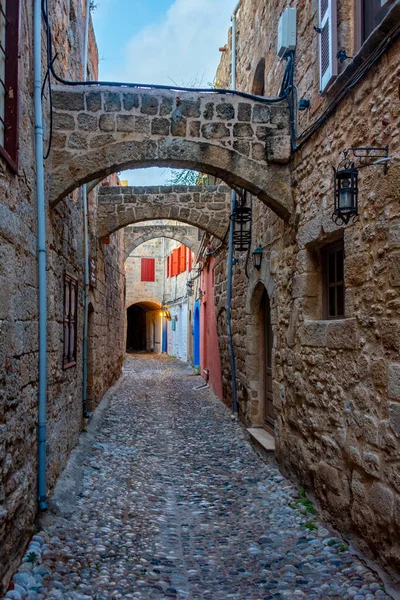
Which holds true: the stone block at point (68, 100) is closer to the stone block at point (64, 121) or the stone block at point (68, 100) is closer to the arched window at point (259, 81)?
the stone block at point (64, 121)

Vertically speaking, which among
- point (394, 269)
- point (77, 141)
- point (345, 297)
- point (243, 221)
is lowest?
point (345, 297)

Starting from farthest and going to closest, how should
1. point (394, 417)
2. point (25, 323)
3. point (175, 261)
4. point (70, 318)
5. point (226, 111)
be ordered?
point (175, 261), point (70, 318), point (226, 111), point (25, 323), point (394, 417)

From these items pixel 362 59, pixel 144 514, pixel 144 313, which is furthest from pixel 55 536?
pixel 144 313

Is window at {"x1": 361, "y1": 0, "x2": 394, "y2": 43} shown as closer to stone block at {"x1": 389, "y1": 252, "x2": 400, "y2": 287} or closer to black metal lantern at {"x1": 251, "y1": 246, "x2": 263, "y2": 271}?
stone block at {"x1": 389, "y1": 252, "x2": 400, "y2": 287}

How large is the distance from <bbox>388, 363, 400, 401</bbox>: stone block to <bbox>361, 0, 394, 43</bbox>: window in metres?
2.25

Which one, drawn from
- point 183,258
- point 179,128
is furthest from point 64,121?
point 183,258

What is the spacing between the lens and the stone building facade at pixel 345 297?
9.65 feet

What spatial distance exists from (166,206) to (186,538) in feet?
22.7

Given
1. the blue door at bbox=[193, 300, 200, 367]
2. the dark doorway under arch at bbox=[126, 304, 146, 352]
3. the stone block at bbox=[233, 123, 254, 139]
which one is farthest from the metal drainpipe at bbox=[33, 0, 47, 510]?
the dark doorway under arch at bbox=[126, 304, 146, 352]

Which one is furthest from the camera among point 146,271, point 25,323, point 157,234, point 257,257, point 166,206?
point 146,271

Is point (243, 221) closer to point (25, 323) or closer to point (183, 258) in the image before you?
point (25, 323)

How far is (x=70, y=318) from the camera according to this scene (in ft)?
19.5

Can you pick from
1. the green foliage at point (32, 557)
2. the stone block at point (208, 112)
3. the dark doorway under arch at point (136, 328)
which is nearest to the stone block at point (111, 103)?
the stone block at point (208, 112)

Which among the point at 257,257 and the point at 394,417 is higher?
the point at 257,257
